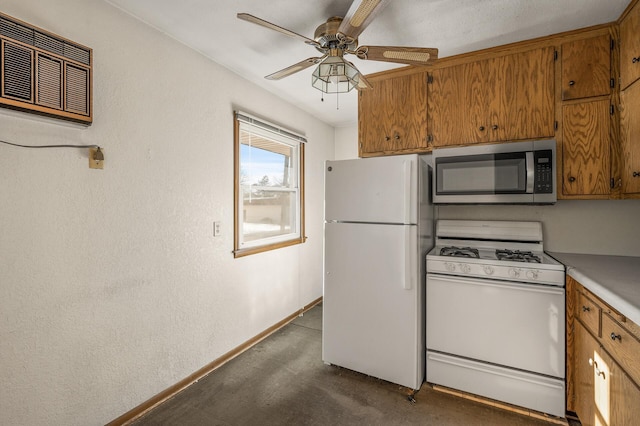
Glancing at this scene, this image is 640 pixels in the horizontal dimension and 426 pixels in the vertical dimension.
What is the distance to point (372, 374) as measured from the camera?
7.33 feet

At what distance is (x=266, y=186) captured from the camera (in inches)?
122

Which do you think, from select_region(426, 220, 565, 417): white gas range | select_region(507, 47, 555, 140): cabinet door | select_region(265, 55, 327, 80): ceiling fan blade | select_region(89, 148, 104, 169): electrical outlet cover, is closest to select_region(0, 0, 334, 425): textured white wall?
select_region(89, 148, 104, 169): electrical outlet cover

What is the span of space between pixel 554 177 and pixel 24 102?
3032mm

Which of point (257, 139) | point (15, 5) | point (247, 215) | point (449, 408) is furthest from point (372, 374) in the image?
point (15, 5)

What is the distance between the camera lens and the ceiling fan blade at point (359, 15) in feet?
4.24

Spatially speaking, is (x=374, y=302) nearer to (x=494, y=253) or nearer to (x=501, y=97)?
(x=494, y=253)

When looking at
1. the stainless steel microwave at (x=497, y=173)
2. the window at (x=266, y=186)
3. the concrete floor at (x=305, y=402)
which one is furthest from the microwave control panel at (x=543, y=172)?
the window at (x=266, y=186)

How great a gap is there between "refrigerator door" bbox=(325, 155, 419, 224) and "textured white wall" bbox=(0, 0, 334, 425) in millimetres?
943

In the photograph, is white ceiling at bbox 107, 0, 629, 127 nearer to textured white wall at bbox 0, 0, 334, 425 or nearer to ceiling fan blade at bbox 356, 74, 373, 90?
textured white wall at bbox 0, 0, 334, 425

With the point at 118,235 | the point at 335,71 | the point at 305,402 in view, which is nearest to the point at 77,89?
the point at 118,235

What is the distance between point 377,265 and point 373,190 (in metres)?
0.56

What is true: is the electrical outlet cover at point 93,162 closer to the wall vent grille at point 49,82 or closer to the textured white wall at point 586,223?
the wall vent grille at point 49,82

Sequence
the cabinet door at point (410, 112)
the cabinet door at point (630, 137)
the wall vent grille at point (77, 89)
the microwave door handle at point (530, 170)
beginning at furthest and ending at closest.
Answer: the cabinet door at point (410, 112) < the microwave door handle at point (530, 170) < the cabinet door at point (630, 137) < the wall vent grille at point (77, 89)

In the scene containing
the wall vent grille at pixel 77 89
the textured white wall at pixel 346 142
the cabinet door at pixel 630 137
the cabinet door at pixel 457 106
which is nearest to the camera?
the wall vent grille at pixel 77 89
